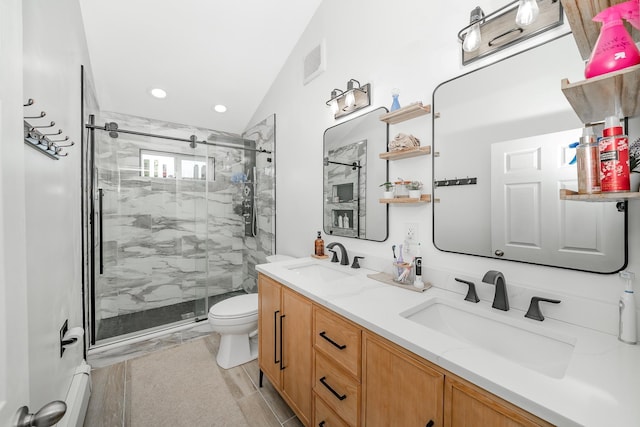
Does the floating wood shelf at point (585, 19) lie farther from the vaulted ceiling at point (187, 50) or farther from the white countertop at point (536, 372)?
the vaulted ceiling at point (187, 50)

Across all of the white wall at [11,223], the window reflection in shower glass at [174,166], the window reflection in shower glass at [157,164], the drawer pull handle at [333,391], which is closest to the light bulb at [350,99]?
the white wall at [11,223]

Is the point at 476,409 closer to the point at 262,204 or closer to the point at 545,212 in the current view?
the point at 545,212

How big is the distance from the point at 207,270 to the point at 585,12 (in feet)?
11.2

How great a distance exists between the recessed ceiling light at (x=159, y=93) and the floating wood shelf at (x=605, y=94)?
124 inches

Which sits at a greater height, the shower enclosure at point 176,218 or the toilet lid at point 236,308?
the shower enclosure at point 176,218

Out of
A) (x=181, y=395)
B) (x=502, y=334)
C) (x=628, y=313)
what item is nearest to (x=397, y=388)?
(x=502, y=334)

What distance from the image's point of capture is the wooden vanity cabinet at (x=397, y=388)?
0.82 metres

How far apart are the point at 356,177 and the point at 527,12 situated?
1.17 meters

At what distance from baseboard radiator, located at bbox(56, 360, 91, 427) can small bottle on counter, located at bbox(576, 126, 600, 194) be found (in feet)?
7.43

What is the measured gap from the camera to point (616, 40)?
690 mm

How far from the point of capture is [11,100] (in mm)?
536

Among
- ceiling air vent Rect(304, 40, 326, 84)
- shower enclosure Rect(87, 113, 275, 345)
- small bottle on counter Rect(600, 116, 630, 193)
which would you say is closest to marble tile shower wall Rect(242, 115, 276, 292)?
shower enclosure Rect(87, 113, 275, 345)

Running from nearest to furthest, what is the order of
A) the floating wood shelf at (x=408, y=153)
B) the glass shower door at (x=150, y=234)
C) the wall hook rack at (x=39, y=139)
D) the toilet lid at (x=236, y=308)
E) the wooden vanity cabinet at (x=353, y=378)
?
the wooden vanity cabinet at (x=353, y=378), the wall hook rack at (x=39, y=139), the floating wood shelf at (x=408, y=153), the toilet lid at (x=236, y=308), the glass shower door at (x=150, y=234)

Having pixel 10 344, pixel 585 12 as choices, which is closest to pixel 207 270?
pixel 10 344
